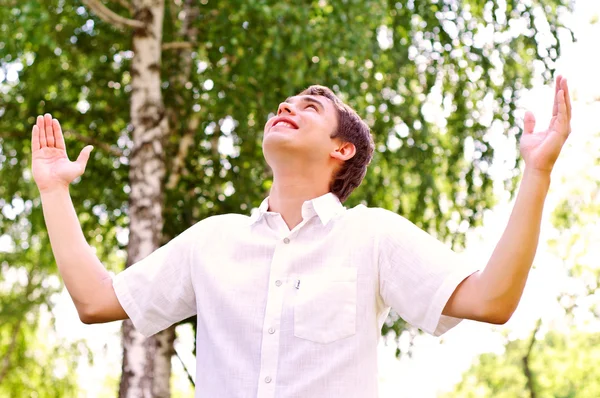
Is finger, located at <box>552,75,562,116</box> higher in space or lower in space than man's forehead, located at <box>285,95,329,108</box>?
higher

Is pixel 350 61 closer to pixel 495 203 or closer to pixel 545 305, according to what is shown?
pixel 495 203

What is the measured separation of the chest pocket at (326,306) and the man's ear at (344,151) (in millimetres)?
403

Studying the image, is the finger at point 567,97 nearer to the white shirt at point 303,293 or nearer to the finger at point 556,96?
the finger at point 556,96

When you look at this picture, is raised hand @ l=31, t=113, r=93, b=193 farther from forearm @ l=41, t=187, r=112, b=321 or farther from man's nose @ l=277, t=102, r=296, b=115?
man's nose @ l=277, t=102, r=296, b=115

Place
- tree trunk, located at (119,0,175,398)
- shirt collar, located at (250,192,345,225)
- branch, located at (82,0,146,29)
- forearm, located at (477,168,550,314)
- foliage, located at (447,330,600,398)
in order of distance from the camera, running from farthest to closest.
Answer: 1. foliage, located at (447,330,600,398)
2. branch, located at (82,0,146,29)
3. tree trunk, located at (119,0,175,398)
4. shirt collar, located at (250,192,345,225)
5. forearm, located at (477,168,550,314)

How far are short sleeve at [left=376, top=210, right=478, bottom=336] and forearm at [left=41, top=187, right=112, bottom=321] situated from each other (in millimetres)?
716

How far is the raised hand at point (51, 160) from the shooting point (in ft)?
7.41

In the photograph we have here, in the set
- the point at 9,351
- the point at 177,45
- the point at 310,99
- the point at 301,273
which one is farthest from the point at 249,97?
the point at 9,351

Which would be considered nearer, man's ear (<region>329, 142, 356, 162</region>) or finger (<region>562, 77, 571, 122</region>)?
finger (<region>562, 77, 571, 122</region>)

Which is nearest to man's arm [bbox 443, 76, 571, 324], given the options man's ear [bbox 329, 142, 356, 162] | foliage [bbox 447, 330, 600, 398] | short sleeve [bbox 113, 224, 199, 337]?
man's ear [bbox 329, 142, 356, 162]

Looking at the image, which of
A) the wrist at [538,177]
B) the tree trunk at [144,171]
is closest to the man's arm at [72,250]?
the wrist at [538,177]

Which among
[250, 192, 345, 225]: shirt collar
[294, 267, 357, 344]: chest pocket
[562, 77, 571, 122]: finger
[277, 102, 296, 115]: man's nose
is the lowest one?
[294, 267, 357, 344]: chest pocket

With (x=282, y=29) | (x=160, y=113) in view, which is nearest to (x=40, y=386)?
(x=160, y=113)

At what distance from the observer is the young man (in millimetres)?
1918
